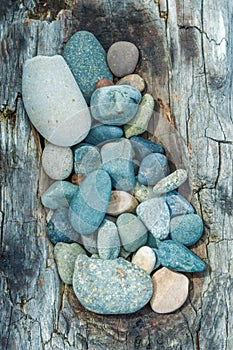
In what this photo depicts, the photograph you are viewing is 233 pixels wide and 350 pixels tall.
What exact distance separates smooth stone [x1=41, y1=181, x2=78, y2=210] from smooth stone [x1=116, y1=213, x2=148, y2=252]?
0.85ft

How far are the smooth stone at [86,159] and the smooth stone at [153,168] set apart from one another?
0.22m

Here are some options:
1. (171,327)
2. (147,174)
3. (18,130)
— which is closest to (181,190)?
(147,174)

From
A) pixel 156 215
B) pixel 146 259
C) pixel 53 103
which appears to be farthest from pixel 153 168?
pixel 53 103

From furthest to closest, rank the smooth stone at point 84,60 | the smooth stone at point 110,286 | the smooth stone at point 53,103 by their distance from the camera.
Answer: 1. the smooth stone at point 84,60
2. the smooth stone at point 53,103
3. the smooth stone at point 110,286

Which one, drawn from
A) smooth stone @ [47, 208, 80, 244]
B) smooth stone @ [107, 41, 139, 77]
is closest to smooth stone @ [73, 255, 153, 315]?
smooth stone @ [47, 208, 80, 244]

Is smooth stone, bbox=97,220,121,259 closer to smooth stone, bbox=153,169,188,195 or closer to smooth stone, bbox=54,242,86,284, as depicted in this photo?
smooth stone, bbox=54,242,86,284

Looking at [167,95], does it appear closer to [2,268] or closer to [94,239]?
[94,239]

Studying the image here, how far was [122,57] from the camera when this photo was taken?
113 inches

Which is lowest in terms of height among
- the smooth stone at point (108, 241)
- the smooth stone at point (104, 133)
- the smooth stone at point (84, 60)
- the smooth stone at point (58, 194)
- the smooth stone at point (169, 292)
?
the smooth stone at point (169, 292)

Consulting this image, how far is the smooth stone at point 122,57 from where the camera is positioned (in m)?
2.87

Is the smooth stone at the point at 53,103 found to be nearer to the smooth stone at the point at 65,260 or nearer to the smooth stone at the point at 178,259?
the smooth stone at the point at 65,260

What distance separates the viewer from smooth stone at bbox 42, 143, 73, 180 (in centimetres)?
275

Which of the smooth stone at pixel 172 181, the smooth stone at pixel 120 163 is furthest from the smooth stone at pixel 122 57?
the smooth stone at pixel 172 181

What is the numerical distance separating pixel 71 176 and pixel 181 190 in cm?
54
